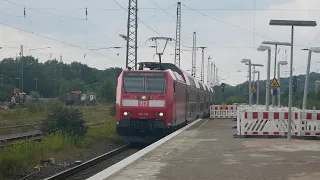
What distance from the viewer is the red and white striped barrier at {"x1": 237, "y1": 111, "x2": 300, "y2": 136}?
18672 millimetres

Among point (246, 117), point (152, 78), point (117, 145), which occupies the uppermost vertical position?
point (152, 78)

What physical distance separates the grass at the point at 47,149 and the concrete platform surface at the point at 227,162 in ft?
12.6

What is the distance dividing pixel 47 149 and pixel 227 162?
8.47 m

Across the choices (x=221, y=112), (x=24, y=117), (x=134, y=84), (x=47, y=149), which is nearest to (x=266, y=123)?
(x=134, y=84)

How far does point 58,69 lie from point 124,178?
4029 inches

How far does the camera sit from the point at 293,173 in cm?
979

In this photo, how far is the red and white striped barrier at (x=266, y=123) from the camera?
18.7 meters

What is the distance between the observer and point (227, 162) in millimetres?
11523

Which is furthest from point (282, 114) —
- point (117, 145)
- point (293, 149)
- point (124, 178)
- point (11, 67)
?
point (11, 67)

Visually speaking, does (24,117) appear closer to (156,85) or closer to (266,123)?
(156,85)

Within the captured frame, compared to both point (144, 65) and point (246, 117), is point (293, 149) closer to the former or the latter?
point (246, 117)

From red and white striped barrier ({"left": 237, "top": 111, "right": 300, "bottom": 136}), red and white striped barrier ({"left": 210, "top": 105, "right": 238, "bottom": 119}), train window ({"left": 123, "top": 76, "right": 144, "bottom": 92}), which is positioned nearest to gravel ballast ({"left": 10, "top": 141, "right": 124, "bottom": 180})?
train window ({"left": 123, "top": 76, "right": 144, "bottom": 92})

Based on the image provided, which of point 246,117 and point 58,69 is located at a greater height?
point 58,69

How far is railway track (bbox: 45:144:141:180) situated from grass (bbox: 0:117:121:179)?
57.2 inches
